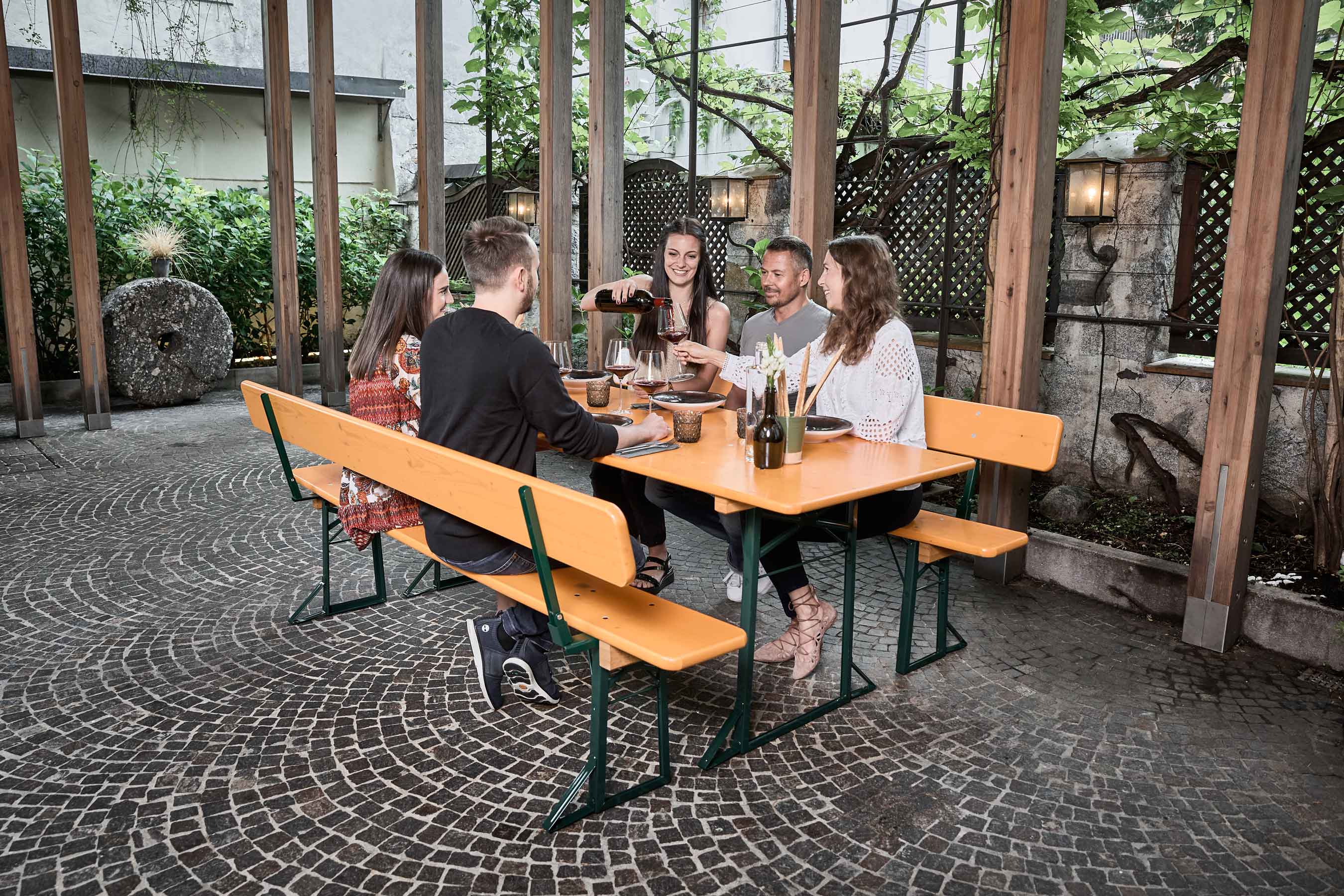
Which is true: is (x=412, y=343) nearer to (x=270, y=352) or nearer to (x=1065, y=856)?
(x=1065, y=856)

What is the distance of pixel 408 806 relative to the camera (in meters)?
2.52

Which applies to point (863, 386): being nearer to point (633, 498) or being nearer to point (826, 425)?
point (826, 425)

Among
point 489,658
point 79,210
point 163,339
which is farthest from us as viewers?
point 163,339

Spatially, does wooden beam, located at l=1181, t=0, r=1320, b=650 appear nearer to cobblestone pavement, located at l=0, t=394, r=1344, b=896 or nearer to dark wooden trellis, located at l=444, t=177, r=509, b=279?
cobblestone pavement, located at l=0, t=394, r=1344, b=896

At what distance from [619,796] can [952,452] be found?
195 cm

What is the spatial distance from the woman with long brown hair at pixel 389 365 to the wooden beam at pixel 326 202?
17.6 feet

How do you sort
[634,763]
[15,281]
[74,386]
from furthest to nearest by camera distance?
[74,386], [15,281], [634,763]

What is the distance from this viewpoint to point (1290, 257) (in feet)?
14.3

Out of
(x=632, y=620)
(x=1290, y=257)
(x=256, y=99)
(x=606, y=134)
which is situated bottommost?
(x=632, y=620)

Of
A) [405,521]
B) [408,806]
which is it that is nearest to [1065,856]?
[408,806]

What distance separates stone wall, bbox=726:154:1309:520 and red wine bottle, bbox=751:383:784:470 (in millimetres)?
3358

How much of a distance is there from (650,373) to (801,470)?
0.83m

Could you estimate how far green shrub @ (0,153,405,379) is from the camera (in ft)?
27.4

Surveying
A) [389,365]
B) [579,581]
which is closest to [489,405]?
[579,581]
